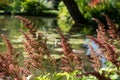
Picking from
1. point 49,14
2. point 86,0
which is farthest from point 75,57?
point 49,14

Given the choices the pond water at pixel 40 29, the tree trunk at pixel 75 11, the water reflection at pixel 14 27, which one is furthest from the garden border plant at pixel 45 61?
the tree trunk at pixel 75 11

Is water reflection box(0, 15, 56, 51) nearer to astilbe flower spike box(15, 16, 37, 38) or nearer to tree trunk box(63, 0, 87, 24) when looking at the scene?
tree trunk box(63, 0, 87, 24)

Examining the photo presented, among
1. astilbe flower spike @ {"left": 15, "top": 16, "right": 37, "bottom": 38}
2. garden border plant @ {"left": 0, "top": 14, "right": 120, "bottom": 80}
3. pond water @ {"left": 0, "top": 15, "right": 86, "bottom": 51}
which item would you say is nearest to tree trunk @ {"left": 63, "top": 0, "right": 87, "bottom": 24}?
pond water @ {"left": 0, "top": 15, "right": 86, "bottom": 51}

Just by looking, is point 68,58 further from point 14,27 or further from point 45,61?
point 14,27

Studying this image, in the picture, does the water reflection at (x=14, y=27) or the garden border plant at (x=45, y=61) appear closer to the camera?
the garden border plant at (x=45, y=61)

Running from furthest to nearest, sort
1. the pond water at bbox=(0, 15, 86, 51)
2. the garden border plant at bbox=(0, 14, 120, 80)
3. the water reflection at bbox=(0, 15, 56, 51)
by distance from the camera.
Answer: the water reflection at bbox=(0, 15, 56, 51) < the pond water at bbox=(0, 15, 86, 51) < the garden border plant at bbox=(0, 14, 120, 80)

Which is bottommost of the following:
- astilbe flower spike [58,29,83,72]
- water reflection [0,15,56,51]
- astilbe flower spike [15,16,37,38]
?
water reflection [0,15,56,51]

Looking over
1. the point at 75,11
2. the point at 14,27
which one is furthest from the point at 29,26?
the point at 75,11

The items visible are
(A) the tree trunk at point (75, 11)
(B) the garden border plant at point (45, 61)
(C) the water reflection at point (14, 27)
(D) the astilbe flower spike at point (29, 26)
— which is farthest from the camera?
(A) the tree trunk at point (75, 11)

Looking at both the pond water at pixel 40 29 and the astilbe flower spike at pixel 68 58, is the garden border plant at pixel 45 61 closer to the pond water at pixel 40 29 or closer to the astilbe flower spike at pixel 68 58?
the astilbe flower spike at pixel 68 58

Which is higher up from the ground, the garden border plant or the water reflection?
the garden border plant

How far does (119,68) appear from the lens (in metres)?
2.88

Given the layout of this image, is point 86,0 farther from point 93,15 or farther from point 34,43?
point 34,43

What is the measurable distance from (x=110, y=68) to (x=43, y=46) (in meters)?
0.73
